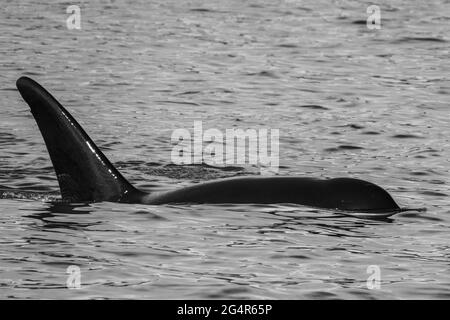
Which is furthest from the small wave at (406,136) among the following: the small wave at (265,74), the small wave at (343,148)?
the small wave at (265,74)

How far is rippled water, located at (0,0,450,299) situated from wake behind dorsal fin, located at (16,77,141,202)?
0.85ft

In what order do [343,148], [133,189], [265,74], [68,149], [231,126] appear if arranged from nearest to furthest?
[68,149] < [133,189] < [343,148] < [231,126] < [265,74]

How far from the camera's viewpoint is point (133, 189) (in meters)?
14.2

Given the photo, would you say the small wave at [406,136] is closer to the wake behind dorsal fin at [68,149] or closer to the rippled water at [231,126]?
the rippled water at [231,126]

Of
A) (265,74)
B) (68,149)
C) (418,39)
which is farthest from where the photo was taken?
(418,39)

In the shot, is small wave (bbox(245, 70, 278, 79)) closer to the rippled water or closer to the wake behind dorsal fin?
the rippled water

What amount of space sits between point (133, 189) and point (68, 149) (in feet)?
3.64

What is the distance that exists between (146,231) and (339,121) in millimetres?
8564

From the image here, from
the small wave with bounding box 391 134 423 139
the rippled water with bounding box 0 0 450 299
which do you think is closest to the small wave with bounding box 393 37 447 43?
the rippled water with bounding box 0 0 450 299

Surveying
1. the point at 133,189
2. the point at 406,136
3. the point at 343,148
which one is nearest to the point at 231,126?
the point at 343,148

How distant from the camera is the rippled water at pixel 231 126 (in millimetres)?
11656

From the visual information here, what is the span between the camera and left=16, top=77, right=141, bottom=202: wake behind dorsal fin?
1329 centimetres

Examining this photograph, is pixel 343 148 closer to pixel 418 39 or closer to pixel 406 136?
pixel 406 136

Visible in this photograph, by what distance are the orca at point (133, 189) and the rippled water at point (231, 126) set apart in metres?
0.15
